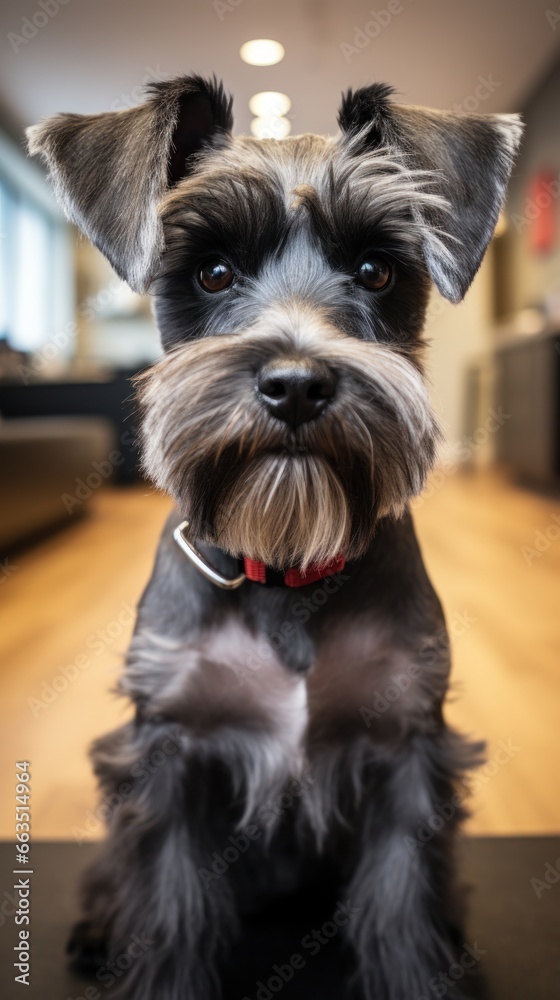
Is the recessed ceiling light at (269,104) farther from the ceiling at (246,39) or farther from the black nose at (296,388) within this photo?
the black nose at (296,388)

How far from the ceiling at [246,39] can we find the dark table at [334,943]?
115 cm

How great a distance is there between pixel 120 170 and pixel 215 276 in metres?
0.16

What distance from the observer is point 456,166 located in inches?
38.5

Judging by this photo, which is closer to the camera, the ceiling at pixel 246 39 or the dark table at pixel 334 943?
the dark table at pixel 334 943

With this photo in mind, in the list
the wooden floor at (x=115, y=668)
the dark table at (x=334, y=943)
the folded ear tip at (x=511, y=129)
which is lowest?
the dark table at (x=334, y=943)

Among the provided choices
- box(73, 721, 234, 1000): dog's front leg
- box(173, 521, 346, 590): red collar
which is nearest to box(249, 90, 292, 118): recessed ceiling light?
box(173, 521, 346, 590): red collar

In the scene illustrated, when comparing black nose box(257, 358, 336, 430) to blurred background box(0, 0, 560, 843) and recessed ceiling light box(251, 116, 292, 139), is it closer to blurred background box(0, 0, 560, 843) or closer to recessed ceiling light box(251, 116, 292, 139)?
blurred background box(0, 0, 560, 843)

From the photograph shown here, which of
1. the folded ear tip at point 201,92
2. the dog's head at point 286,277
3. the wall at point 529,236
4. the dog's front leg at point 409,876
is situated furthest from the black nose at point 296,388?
the wall at point 529,236

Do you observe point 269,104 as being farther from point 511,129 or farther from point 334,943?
point 334,943

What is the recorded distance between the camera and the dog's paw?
44.5 inches

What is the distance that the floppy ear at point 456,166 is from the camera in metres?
0.96

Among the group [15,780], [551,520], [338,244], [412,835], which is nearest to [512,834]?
[412,835]

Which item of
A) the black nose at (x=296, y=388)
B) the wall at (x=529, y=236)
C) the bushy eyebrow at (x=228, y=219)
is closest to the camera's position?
the black nose at (x=296, y=388)

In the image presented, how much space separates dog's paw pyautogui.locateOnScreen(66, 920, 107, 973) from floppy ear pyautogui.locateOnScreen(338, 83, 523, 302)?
0.99 metres
